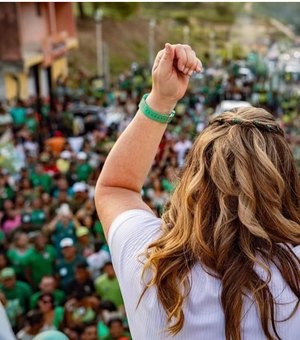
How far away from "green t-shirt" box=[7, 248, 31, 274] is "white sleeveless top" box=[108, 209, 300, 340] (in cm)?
461

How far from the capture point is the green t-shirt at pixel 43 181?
28.8 ft

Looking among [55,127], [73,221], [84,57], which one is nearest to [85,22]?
[84,57]

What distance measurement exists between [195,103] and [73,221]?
1183 centimetres

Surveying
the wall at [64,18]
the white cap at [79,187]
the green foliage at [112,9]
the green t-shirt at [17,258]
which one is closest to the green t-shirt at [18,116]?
the white cap at [79,187]

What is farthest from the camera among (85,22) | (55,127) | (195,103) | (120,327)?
(85,22)

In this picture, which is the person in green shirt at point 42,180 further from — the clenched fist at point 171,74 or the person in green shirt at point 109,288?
the clenched fist at point 171,74

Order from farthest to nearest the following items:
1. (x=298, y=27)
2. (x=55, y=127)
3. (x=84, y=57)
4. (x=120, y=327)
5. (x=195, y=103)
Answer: (x=84, y=57), (x=298, y=27), (x=195, y=103), (x=55, y=127), (x=120, y=327)

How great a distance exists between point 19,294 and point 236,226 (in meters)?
4.16

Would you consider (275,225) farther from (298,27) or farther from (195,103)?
(298,27)

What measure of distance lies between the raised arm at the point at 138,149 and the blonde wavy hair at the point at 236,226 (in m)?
0.17

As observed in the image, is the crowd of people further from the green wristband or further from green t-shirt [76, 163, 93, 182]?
Result: the green wristband

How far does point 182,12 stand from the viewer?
152 ft

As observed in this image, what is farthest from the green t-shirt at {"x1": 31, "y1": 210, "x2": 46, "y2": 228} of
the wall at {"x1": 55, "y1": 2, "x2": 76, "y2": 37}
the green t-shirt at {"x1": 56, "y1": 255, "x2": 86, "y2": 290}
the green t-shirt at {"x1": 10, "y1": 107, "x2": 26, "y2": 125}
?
the wall at {"x1": 55, "y1": 2, "x2": 76, "y2": 37}

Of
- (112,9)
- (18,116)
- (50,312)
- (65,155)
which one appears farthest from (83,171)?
(112,9)
